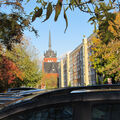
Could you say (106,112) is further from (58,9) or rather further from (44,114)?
(58,9)

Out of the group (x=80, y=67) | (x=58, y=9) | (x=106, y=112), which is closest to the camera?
(x=106, y=112)

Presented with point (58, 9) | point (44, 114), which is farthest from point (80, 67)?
point (44, 114)

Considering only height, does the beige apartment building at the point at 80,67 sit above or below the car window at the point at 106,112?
above

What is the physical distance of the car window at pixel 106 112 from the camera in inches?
101

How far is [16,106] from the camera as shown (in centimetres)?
277

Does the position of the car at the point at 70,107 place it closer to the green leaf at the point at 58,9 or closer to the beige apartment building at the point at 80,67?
the green leaf at the point at 58,9

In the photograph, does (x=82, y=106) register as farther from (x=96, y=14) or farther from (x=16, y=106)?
(x=96, y=14)

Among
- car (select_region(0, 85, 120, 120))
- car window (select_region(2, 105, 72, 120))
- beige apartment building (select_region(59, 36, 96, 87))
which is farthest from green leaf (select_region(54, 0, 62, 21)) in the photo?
beige apartment building (select_region(59, 36, 96, 87))

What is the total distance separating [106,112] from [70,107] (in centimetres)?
36

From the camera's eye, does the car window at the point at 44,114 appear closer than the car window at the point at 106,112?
No

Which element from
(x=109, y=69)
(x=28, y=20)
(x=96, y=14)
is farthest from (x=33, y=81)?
(x=96, y=14)

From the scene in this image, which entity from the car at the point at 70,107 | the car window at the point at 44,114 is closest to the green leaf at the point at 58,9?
the car at the point at 70,107

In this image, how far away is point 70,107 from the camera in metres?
2.64

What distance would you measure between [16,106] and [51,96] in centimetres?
38
